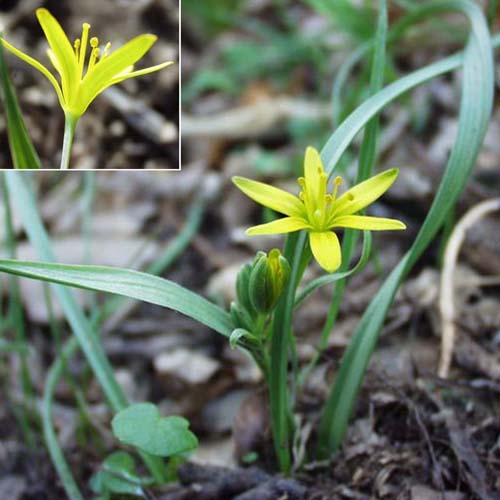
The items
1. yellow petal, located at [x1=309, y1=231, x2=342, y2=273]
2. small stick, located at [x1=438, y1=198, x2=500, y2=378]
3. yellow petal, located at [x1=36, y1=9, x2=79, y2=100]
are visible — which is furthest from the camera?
small stick, located at [x1=438, y1=198, x2=500, y2=378]

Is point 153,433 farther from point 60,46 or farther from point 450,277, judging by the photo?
point 450,277

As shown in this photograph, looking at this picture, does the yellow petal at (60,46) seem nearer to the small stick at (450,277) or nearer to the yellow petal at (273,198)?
the yellow petal at (273,198)

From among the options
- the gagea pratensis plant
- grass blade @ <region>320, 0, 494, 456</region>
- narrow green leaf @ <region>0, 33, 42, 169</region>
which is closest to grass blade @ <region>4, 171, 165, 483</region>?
the gagea pratensis plant

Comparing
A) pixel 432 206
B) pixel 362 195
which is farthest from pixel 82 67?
pixel 432 206

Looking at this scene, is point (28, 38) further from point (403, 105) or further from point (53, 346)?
point (403, 105)

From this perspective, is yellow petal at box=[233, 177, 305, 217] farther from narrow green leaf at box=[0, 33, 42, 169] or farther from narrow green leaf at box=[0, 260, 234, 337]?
narrow green leaf at box=[0, 33, 42, 169]
